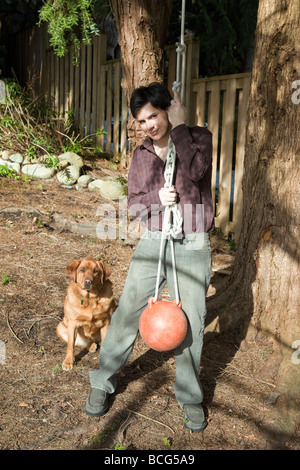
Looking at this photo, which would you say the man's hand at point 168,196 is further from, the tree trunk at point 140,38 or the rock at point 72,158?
the rock at point 72,158

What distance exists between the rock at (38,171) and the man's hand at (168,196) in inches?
212

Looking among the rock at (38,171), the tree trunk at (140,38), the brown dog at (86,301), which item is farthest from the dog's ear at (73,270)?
the rock at (38,171)

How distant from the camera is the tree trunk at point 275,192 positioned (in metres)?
3.05

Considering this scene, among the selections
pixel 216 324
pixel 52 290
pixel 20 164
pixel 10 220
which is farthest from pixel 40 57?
pixel 216 324

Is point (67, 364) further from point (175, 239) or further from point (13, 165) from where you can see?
point (13, 165)

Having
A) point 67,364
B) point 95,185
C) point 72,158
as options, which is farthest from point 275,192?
point 72,158

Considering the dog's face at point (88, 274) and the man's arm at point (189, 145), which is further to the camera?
the dog's face at point (88, 274)


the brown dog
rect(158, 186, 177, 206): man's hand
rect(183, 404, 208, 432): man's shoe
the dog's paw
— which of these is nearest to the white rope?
Answer: rect(158, 186, 177, 206): man's hand

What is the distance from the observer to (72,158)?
775 cm

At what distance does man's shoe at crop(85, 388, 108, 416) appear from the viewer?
2875mm

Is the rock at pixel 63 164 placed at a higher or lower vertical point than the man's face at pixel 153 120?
lower

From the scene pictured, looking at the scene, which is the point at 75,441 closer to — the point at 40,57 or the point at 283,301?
the point at 283,301

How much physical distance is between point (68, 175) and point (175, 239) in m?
5.07

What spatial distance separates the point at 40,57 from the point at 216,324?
10047 millimetres
